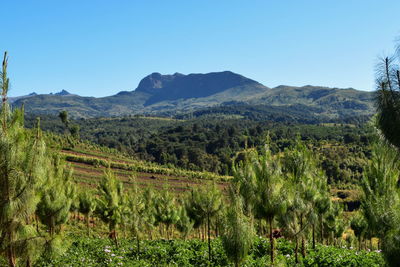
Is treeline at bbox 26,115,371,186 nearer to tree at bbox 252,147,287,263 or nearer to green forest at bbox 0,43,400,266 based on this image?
green forest at bbox 0,43,400,266

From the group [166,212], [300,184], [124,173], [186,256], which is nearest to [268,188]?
[300,184]

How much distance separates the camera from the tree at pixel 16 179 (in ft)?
21.6

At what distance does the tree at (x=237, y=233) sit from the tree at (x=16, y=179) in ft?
18.2

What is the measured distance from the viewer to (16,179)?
6.76 metres

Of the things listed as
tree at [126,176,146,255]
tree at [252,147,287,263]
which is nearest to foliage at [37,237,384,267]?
tree at [126,176,146,255]

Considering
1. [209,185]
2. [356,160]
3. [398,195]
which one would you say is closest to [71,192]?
[209,185]

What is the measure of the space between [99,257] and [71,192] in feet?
30.5

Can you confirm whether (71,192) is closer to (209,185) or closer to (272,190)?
(209,185)

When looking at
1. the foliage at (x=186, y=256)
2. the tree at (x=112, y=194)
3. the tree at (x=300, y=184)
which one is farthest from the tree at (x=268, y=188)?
the tree at (x=112, y=194)

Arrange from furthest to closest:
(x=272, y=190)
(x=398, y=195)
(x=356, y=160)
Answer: (x=356, y=160) → (x=272, y=190) → (x=398, y=195)

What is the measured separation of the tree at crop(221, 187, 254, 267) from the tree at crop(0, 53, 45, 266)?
5.54m

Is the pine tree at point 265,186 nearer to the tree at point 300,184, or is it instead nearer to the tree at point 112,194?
the tree at point 300,184

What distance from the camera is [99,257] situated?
16.1 m

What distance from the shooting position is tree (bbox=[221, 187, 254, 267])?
941 cm
